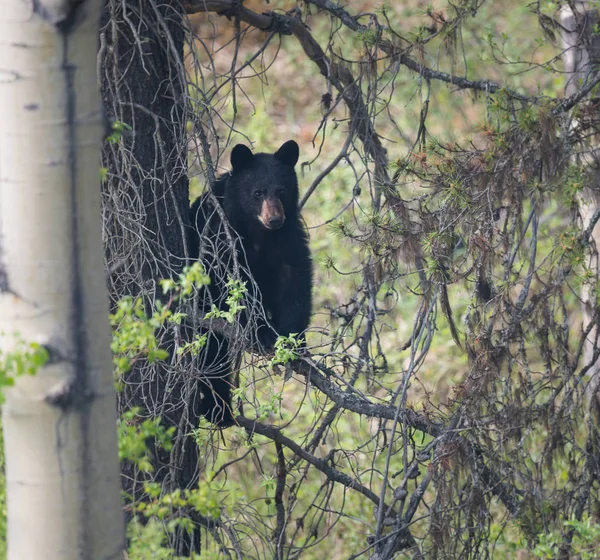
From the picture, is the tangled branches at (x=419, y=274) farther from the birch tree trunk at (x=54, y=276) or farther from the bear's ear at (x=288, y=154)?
the birch tree trunk at (x=54, y=276)

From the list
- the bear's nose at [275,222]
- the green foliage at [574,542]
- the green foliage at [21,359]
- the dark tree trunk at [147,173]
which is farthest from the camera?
the bear's nose at [275,222]

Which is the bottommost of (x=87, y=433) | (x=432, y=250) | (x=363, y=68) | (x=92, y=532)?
(x=92, y=532)

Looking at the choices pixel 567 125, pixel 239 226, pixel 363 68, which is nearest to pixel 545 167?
pixel 567 125

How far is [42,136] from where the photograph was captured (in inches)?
60.0

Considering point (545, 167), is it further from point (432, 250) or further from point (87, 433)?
point (87, 433)

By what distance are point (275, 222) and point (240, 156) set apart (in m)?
0.53

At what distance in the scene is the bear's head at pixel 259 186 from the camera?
4656 mm

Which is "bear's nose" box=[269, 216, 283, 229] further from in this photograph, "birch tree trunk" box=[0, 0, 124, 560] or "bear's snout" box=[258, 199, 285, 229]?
"birch tree trunk" box=[0, 0, 124, 560]

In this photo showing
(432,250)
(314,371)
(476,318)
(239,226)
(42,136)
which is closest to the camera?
(42,136)

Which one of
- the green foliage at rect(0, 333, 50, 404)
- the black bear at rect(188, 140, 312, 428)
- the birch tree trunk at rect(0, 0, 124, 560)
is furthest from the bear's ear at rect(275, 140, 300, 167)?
the green foliage at rect(0, 333, 50, 404)

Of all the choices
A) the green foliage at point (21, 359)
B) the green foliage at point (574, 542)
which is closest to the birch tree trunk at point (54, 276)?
the green foliage at point (21, 359)

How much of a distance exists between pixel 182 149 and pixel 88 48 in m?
1.70

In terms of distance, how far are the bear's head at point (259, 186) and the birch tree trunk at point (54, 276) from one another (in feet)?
9.82

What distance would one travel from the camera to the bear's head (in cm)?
466
